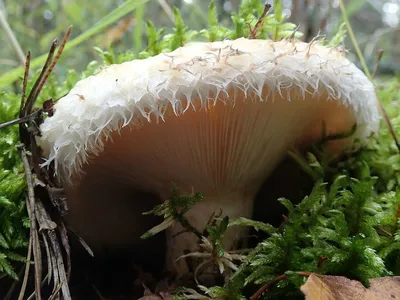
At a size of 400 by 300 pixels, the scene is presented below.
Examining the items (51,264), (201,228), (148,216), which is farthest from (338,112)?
(51,264)

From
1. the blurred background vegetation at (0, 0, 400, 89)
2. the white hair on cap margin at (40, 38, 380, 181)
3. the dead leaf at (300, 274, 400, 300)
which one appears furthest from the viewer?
the blurred background vegetation at (0, 0, 400, 89)

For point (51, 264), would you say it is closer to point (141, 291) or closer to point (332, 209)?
point (141, 291)

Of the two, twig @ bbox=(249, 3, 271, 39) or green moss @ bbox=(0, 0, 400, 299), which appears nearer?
green moss @ bbox=(0, 0, 400, 299)

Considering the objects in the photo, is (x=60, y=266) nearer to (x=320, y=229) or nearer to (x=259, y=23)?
(x=320, y=229)

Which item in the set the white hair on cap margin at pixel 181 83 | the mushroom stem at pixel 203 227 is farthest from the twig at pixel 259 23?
the mushroom stem at pixel 203 227

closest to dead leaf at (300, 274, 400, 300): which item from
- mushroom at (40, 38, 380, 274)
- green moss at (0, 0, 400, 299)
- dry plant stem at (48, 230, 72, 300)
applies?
green moss at (0, 0, 400, 299)

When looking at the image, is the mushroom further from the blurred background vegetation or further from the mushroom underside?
the blurred background vegetation
